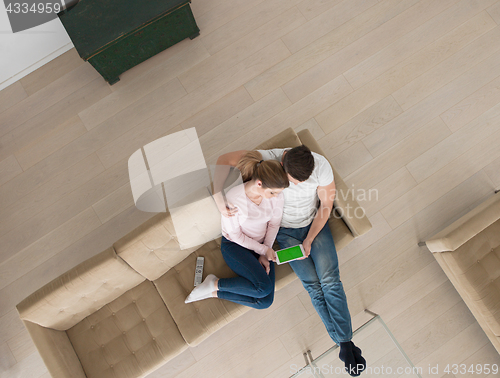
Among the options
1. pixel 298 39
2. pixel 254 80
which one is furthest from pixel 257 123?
pixel 298 39

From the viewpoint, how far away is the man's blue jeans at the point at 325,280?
190cm

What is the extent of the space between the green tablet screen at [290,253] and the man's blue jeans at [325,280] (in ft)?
0.25

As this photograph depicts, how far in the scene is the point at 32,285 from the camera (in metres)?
2.39

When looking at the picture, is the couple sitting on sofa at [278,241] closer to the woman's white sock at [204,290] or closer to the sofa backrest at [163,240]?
the woman's white sock at [204,290]

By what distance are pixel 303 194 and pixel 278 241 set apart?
1.19ft

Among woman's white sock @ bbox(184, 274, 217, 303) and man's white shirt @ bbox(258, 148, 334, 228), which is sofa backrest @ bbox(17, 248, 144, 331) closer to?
woman's white sock @ bbox(184, 274, 217, 303)

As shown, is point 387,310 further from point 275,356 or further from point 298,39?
point 298,39

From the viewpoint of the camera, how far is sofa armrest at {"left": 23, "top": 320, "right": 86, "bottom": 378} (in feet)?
5.53

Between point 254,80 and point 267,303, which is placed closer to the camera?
point 267,303

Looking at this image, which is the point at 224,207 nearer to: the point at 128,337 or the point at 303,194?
the point at 303,194

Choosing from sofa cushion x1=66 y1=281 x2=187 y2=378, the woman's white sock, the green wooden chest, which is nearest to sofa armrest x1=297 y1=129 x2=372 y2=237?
the woman's white sock

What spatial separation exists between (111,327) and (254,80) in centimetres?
214

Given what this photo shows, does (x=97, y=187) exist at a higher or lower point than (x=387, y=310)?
higher

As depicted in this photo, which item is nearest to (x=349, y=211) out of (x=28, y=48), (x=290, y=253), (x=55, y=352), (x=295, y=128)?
(x=290, y=253)
